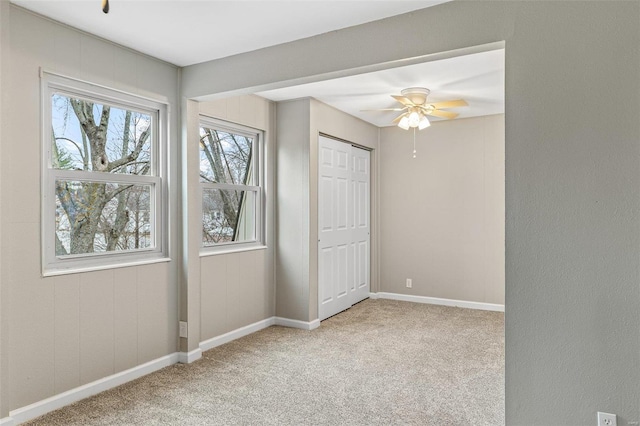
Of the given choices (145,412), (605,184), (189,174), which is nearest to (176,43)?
(189,174)

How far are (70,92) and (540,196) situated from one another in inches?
118

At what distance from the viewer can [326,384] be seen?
312cm

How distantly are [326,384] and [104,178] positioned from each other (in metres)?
2.20

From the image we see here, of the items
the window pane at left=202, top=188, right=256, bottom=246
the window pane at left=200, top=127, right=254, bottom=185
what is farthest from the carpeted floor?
the window pane at left=200, top=127, right=254, bottom=185

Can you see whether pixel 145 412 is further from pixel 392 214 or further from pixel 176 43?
pixel 392 214

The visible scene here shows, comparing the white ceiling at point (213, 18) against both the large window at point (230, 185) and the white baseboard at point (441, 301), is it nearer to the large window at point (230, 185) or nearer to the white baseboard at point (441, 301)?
the large window at point (230, 185)

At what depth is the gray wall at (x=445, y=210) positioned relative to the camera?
5305 mm

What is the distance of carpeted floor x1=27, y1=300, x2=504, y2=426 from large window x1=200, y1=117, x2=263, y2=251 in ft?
3.46

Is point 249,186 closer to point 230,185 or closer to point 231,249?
point 230,185

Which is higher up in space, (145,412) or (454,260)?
(454,260)

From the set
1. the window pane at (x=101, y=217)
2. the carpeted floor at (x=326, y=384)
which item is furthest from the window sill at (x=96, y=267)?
the carpeted floor at (x=326, y=384)

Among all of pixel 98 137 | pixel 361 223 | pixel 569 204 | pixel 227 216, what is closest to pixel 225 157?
pixel 227 216

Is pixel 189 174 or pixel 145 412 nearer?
pixel 145 412

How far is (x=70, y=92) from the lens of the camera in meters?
2.88
